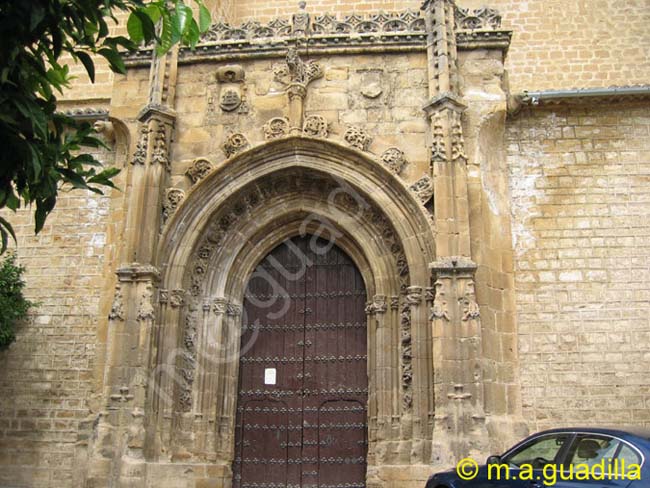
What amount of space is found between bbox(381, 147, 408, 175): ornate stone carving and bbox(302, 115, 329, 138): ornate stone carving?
93cm

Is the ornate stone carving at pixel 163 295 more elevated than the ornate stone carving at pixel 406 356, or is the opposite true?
the ornate stone carving at pixel 163 295

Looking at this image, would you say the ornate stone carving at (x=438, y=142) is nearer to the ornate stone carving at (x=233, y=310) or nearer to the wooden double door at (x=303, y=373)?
the wooden double door at (x=303, y=373)

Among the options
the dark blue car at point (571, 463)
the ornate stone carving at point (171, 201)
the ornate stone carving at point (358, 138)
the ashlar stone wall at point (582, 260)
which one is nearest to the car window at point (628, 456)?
the dark blue car at point (571, 463)

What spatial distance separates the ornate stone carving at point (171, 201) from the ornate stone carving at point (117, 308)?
1.22 m

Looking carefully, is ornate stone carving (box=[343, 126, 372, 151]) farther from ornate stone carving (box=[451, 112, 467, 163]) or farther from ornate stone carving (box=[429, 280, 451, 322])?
ornate stone carving (box=[429, 280, 451, 322])

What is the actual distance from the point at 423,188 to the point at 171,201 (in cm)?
356

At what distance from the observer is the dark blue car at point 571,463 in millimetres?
5406

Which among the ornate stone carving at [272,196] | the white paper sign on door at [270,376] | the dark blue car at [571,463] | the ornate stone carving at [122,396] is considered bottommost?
the dark blue car at [571,463]

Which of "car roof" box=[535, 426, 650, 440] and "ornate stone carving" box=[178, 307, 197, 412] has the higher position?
"ornate stone carving" box=[178, 307, 197, 412]

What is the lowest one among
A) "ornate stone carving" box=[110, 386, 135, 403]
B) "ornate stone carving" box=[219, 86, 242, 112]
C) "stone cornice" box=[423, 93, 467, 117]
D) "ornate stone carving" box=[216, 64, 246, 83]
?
"ornate stone carving" box=[110, 386, 135, 403]

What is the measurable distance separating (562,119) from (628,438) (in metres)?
6.88

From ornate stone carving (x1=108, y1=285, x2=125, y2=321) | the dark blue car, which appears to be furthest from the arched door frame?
the dark blue car

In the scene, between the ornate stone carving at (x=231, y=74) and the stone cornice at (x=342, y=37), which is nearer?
the stone cornice at (x=342, y=37)

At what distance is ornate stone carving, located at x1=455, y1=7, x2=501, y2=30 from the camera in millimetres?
10711
